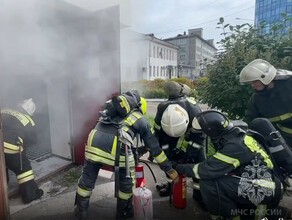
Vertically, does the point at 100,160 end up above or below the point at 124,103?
below

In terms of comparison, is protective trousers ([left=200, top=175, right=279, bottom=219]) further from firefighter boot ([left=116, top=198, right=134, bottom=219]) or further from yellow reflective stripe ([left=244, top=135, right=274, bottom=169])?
firefighter boot ([left=116, top=198, right=134, bottom=219])

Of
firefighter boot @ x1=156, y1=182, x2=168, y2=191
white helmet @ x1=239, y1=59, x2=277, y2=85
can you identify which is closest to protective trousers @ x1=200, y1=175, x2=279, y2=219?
firefighter boot @ x1=156, y1=182, x2=168, y2=191

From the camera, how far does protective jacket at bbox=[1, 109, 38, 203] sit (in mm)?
3023

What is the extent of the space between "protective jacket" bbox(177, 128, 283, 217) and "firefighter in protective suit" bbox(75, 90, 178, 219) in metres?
0.48

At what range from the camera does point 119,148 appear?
2.50 m

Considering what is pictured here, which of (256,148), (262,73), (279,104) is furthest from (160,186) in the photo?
(262,73)

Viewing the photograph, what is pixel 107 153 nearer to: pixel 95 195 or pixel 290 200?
pixel 95 195

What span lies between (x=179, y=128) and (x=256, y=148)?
848 millimetres

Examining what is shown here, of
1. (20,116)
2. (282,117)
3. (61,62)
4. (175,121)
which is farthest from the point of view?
(61,62)

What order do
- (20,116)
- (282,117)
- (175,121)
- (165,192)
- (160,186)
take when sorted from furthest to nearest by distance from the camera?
(160,186) → (165,192) → (20,116) → (282,117) → (175,121)

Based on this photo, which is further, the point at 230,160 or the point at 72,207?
the point at 72,207

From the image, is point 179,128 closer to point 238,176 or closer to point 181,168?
point 181,168

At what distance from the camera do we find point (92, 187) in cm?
262

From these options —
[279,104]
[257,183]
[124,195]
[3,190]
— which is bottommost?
[124,195]
